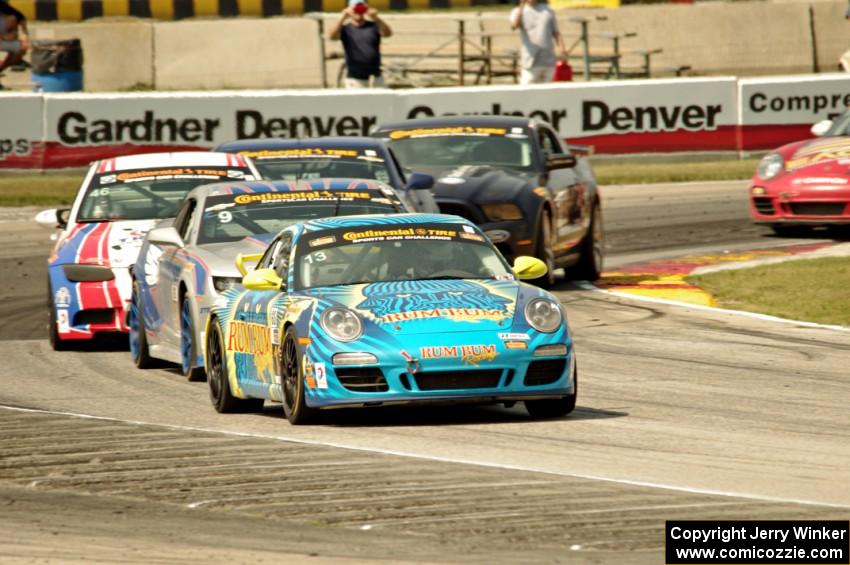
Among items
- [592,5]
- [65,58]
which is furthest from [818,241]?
[592,5]

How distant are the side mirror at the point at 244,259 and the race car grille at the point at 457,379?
7.33 ft

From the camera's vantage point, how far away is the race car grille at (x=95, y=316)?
14.6m

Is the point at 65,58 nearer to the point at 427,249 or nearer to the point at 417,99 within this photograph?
the point at 417,99

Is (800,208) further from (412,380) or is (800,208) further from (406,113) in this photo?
(412,380)

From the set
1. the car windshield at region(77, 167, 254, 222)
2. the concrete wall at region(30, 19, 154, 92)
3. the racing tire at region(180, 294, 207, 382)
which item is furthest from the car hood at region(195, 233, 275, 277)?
the concrete wall at region(30, 19, 154, 92)

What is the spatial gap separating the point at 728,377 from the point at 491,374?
2677 mm

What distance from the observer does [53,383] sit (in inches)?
503

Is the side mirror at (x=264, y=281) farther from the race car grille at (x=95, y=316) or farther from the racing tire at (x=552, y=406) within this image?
the race car grille at (x=95, y=316)

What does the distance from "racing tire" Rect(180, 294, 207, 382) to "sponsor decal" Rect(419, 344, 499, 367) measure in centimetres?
295

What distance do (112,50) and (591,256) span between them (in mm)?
20145

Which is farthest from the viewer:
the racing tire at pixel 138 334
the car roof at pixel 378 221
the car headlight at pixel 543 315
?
the racing tire at pixel 138 334

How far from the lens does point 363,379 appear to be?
9938mm

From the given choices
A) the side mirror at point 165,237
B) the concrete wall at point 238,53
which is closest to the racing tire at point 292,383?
the side mirror at point 165,237

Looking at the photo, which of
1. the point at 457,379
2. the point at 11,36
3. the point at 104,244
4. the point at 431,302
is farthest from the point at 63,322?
the point at 11,36
